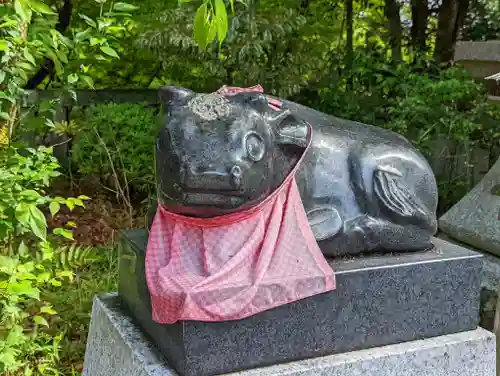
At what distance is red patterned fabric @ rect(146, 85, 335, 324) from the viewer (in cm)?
172

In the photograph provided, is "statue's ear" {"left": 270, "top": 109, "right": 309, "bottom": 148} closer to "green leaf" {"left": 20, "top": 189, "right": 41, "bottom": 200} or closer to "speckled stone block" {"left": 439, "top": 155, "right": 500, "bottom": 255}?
"green leaf" {"left": 20, "top": 189, "right": 41, "bottom": 200}

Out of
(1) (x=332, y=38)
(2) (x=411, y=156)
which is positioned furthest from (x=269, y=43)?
(2) (x=411, y=156)

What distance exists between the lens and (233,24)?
4664 millimetres

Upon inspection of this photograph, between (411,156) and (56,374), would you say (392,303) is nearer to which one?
(411,156)

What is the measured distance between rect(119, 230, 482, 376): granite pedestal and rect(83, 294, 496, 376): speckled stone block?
0.03m

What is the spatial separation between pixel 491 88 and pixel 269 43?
87.4 inches

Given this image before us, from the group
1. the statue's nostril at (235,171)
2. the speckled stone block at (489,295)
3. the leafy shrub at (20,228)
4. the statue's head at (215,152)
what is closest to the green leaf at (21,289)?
the leafy shrub at (20,228)

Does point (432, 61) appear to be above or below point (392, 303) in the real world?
above

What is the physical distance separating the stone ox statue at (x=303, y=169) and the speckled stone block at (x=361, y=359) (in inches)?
12.9

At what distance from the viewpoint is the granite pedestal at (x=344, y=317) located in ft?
5.85

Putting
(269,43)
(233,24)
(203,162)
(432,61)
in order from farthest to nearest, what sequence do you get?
1. (432,61)
2. (269,43)
3. (233,24)
4. (203,162)

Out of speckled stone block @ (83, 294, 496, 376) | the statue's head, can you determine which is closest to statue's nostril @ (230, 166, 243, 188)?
the statue's head

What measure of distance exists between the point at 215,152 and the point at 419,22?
6.18 m

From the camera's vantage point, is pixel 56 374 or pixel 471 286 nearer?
pixel 471 286
